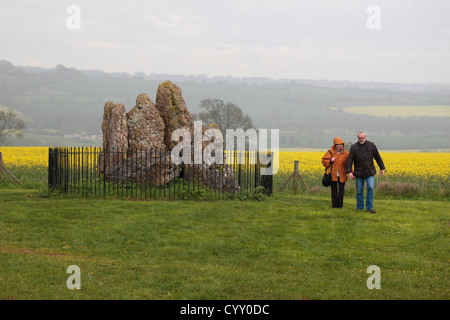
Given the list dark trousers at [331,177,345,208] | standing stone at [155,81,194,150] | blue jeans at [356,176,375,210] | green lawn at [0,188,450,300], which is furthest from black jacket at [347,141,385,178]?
standing stone at [155,81,194,150]

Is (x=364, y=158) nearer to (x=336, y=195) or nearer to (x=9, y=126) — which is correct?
(x=336, y=195)

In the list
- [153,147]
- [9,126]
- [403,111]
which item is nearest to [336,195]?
[153,147]

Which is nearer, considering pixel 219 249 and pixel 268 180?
pixel 219 249

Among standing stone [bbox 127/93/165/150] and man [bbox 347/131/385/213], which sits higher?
standing stone [bbox 127/93/165/150]

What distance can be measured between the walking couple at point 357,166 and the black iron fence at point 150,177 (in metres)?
3.55

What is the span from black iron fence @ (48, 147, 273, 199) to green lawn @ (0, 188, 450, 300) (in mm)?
1274

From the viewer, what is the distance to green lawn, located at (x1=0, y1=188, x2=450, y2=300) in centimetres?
840

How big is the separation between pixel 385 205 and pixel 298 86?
167479 mm

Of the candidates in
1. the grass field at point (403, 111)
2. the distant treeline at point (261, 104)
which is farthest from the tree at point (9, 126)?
the grass field at point (403, 111)

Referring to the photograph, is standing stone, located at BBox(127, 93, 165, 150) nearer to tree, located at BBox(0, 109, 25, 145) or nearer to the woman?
the woman

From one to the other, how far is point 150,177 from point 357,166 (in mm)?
8221

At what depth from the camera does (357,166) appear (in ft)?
52.3
